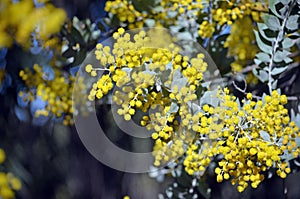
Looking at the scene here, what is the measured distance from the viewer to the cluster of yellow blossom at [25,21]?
0.80 meters

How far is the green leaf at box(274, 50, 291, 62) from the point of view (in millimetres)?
666

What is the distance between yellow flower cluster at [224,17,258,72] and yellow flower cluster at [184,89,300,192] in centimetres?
21

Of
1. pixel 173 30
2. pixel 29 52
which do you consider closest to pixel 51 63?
pixel 29 52

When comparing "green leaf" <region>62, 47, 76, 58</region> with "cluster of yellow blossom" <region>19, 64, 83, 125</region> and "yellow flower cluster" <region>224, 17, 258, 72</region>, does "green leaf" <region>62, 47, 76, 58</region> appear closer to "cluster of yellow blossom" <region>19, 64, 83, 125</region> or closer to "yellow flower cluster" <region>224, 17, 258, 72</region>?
"cluster of yellow blossom" <region>19, 64, 83, 125</region>

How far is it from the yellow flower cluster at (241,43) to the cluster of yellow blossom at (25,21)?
1.01 ft

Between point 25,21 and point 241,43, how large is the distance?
0.38 meters

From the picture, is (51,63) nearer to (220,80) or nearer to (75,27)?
(75,27)

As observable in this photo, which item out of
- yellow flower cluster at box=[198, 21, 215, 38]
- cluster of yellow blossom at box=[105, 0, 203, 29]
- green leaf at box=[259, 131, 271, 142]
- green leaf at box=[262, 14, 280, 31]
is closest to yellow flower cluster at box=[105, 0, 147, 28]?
cluster of yellow blossom at box=[105, 0, 203, 29]

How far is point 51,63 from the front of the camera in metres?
0.86

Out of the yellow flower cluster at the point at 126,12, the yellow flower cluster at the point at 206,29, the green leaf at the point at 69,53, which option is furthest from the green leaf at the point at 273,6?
the green leaf at the point at 69,53

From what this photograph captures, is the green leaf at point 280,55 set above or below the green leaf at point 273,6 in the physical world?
below

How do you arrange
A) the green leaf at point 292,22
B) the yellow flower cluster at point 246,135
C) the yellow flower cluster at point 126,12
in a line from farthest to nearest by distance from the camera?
the yellow flower cluster at point 126,12
the green leaf at point 292,22
the yellow flower cluster at point 246,135

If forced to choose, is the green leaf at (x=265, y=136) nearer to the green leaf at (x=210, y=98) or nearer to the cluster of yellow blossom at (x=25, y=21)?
the green leaf at (x=210, y=98)

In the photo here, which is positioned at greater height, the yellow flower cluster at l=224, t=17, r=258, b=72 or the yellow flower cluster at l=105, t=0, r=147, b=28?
the yellow flower cluster at l=105, t=0, r=147, b=28
